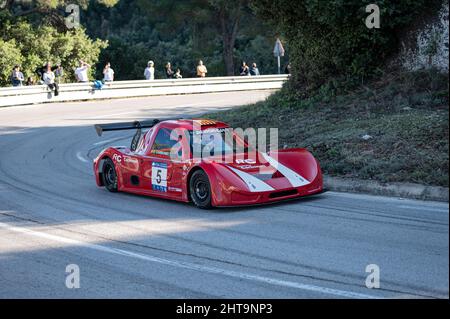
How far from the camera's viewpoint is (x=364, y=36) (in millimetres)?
18703

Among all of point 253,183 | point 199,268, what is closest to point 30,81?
point 253,183

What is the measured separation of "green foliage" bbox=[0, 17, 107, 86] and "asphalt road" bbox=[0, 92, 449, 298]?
25.2 metres

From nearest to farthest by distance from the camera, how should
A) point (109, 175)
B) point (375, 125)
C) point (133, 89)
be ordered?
point (109, 175) → point (375, 125) → point (133, 89)

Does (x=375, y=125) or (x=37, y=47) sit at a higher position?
(x=37, y=47)

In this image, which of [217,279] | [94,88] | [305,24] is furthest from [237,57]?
[217,279]

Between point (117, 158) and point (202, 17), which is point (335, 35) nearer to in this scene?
point (117, 158)

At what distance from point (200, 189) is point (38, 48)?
32.1 meters

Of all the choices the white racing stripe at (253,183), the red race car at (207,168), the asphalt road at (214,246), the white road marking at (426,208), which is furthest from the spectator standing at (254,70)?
the white road marking at (426,208)

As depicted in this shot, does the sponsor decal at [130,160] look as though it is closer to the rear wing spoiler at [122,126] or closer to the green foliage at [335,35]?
the rear wing spoiler at [122,126]

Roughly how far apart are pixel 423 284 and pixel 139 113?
22370 mm

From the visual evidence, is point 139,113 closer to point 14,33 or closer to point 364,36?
point 364,36

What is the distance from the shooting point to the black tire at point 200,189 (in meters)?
11.6

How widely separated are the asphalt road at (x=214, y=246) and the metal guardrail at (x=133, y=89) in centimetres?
1675

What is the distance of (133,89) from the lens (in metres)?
36.7
